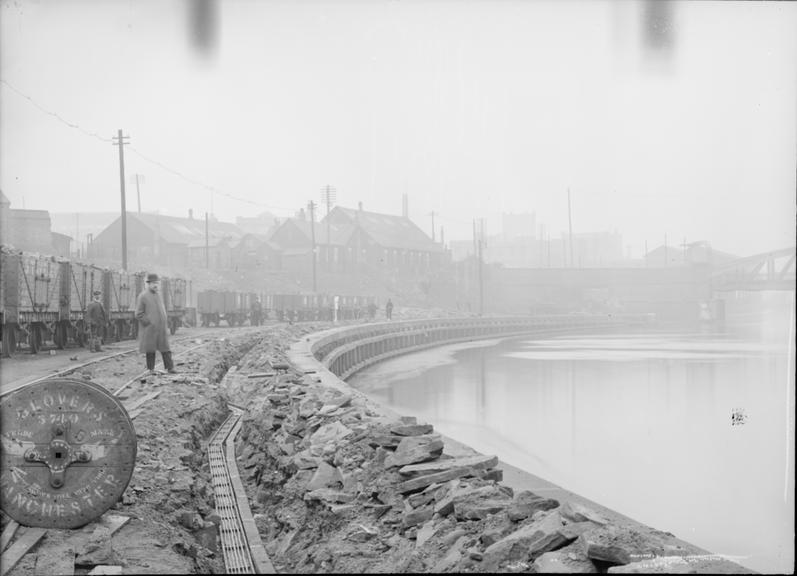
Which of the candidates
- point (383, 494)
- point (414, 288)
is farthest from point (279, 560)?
point (414, 288)

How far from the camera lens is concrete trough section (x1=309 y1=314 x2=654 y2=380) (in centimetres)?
3391

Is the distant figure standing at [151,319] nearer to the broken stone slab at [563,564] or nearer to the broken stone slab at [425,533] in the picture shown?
the broken stone slab at [425,533]

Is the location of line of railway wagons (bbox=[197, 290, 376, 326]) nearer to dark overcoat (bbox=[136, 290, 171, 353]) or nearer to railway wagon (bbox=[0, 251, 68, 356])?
railway wagon (bbox=[0, 251, 68, 356])

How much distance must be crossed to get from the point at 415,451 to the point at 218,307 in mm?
38515

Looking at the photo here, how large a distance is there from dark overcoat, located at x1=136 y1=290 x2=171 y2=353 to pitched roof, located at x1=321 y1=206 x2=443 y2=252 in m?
64.7

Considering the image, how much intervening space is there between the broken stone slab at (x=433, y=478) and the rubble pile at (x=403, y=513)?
0.04 ft

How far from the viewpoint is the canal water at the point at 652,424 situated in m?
11.8

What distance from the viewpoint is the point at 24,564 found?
210 inches

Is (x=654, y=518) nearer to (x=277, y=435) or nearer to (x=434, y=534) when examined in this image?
(x=277, y=435)

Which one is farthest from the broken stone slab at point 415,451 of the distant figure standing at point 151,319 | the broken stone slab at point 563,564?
the distant figure standing at point 151,319

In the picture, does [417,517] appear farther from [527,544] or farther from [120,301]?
[120,301]

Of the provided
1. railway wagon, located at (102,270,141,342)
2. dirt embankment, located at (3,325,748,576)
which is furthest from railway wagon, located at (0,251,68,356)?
dirt embankment, located at (3,325,748,576)

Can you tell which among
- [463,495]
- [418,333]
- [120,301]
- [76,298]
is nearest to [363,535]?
[463,495]

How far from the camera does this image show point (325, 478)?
29.1ft
